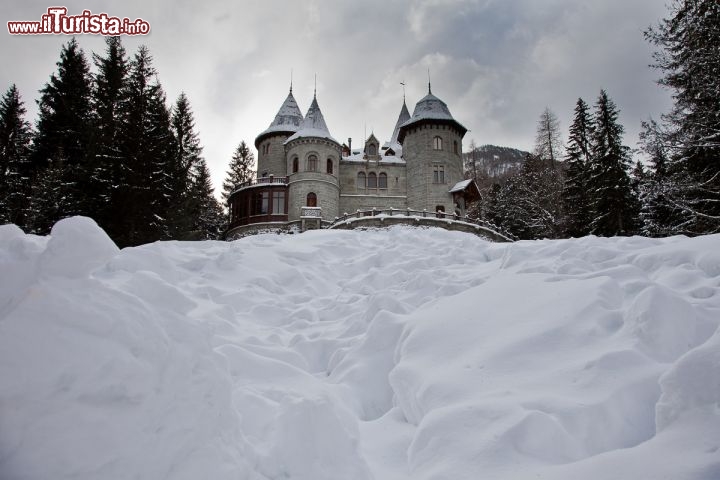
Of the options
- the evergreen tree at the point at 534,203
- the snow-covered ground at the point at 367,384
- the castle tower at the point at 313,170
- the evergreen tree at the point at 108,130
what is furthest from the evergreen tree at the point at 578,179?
the evergreen tree at the point at 108,130

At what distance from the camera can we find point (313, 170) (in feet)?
104

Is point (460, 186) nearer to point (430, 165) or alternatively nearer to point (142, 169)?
point (430, 165)

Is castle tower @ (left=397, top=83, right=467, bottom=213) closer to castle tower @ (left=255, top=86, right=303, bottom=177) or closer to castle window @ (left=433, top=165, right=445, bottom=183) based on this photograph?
castle window @ (left=433, top=165, right=445, bottom=183)

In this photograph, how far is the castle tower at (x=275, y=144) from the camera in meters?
34.9

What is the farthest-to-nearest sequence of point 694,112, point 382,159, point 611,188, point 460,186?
point 382,159 < point 460,186 < point 611,188 < point 694,112

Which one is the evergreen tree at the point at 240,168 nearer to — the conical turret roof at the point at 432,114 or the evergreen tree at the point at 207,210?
the evergreen tree at the point at 207,210

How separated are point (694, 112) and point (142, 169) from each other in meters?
25.2

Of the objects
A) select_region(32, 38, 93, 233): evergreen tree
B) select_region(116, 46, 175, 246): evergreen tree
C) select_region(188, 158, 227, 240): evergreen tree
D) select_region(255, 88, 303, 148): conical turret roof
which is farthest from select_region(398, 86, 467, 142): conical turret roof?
select_region(32, 38, 93, 233): evergreen tree

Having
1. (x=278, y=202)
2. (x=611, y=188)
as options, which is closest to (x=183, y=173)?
(x=278, y=202)

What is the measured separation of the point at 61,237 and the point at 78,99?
2820cm

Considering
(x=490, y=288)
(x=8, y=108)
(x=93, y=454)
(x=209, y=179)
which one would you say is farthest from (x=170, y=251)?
(x=209, y=179)

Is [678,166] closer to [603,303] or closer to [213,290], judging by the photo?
[603,303]

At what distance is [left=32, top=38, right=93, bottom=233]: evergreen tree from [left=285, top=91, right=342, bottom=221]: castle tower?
13788 mm

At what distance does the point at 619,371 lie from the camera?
333cm
